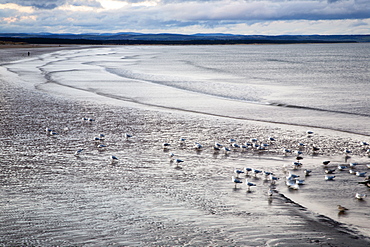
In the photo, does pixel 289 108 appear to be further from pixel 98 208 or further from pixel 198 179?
pixel 98 208

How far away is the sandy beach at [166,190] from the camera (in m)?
7.97

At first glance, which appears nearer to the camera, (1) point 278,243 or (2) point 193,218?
(1) point 278,243

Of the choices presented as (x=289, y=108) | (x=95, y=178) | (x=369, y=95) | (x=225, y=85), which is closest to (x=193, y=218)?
(x=95, y=178)

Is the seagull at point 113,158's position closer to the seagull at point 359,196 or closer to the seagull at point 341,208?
the seagull at point 341,208

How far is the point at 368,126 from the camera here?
19125mm

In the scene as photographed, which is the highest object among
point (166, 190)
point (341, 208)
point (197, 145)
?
point (197, 145)

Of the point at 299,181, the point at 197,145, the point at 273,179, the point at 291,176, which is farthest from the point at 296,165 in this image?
the point at 197,145

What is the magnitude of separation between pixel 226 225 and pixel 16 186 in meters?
5.86

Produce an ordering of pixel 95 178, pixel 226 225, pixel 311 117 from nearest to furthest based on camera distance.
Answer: pixel 226 225 → pixel 95 178 → pixel 311 117

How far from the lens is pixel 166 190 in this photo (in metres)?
10.5

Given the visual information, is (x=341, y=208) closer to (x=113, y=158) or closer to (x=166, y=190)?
(x=166, y=190)

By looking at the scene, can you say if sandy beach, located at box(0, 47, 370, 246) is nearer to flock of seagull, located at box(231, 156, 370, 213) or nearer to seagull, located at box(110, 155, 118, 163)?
flock of seagull, located at box(231, 156, 370, 213)

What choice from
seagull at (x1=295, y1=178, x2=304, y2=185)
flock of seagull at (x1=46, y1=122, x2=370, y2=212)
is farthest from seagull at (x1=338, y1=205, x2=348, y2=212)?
seagull at (x1=295, y1=178, x2=304, y2=185)

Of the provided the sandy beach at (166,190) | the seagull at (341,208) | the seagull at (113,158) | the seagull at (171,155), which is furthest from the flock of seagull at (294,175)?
the seagull at (113,158)
